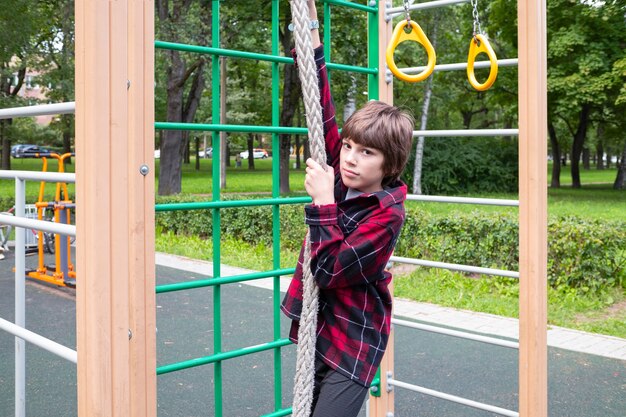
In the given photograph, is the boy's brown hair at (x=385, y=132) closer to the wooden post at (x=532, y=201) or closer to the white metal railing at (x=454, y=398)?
the wooden post at (x=532, y=201)

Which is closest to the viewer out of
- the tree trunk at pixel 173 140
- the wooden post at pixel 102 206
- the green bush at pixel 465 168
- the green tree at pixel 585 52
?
the wooden post at pixel 102 206

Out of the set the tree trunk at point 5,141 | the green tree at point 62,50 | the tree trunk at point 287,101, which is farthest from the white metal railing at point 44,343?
the tree trunk at point 5,141

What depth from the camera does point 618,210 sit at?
1438 centimetres

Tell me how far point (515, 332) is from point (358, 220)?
349cm

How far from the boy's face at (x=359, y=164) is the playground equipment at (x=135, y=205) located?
540 millimetres

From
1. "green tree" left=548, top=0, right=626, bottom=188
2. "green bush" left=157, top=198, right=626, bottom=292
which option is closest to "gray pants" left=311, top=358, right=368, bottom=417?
"green bush" left=157, top=198, right=626, bottom=292

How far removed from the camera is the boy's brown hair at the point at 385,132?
1689 millimetres

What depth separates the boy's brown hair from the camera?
1.69 metres

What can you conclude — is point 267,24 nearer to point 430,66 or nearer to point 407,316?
point 407,316

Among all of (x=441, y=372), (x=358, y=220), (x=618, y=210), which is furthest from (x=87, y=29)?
(x=618, y=210)

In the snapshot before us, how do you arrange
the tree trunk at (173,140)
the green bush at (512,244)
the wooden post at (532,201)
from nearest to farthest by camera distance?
the wooden post at (532,201), the green bush at (512,244), the tree trunk at (173,140)

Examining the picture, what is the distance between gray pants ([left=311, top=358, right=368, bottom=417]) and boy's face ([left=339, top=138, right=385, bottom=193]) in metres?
0.49

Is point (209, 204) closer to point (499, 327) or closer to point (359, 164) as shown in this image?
point (359, 164)

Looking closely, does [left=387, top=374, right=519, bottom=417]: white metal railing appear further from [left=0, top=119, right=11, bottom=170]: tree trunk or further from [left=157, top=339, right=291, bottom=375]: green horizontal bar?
[left=0, top=119, right=11, bottom=170]: tree trunk
